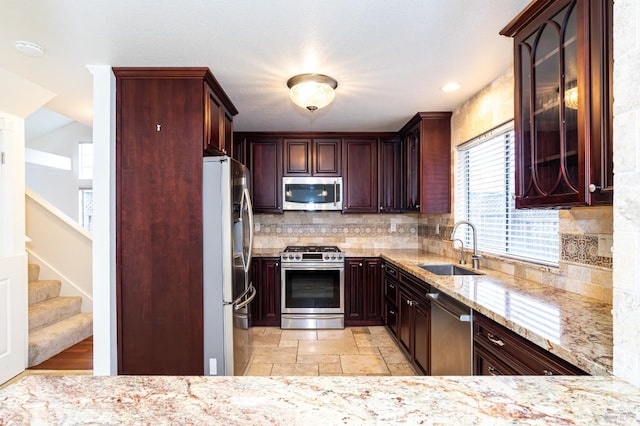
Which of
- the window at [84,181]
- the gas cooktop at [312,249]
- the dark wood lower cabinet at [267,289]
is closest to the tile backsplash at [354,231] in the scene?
the gas cooktop at [312,249]

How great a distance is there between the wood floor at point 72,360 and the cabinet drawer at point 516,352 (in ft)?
10.5

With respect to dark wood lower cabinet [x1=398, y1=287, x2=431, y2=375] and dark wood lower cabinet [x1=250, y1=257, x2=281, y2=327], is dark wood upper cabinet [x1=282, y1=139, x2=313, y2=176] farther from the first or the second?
dark wood lower cabinet [x1=398, y1=287, x2=431, y2=375]

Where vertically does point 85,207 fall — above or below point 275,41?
below

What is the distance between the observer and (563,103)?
148 centimetres

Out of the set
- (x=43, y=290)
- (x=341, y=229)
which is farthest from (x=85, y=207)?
(x=341, y=229)

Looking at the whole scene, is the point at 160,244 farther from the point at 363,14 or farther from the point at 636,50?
the point at 636,50

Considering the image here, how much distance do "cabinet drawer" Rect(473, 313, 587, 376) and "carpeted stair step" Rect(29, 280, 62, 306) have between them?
14.1ft

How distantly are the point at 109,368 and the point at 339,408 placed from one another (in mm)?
2449

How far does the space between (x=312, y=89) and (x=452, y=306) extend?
5.91 feet

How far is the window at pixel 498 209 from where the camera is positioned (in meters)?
2.27

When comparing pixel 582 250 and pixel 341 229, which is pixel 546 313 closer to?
pixel 582 250

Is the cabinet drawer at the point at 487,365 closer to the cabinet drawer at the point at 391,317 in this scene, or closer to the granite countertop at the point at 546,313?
the granite countertop at the point at 546,313

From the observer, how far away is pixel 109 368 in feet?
8.08

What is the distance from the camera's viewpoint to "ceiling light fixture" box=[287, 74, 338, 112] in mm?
2553
